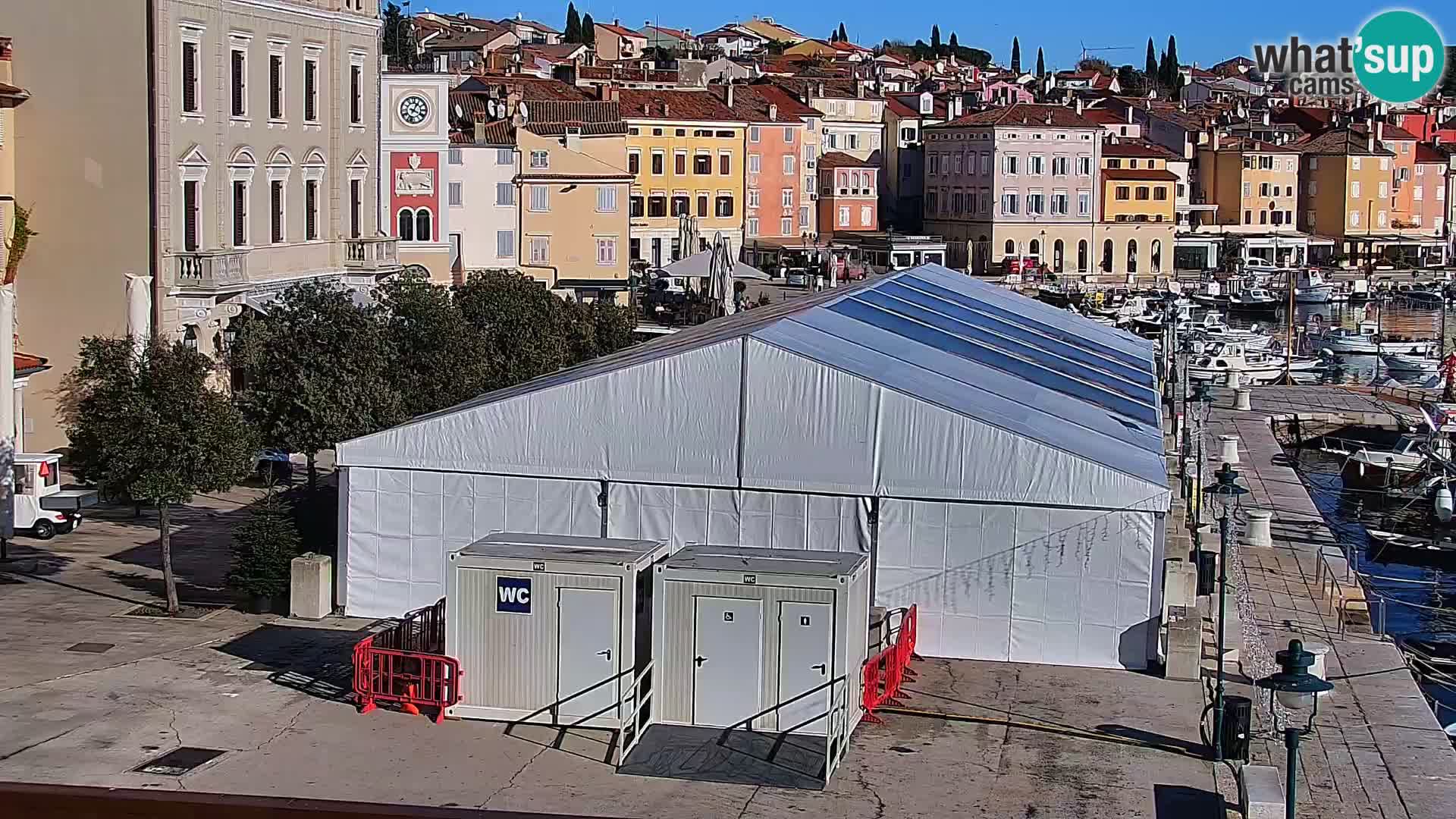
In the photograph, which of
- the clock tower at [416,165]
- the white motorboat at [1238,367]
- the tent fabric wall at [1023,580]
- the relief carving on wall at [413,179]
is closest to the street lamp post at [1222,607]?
the tent fabric wall at [1023,580]

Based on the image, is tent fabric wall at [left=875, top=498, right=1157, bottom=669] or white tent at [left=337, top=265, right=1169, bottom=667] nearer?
tent fabric wall at [left=875, top=498, right=1157, bottom=669]

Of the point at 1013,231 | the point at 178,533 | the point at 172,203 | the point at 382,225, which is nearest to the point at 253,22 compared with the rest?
the point at 172,203

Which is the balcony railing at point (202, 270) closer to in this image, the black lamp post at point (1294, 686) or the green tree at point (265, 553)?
the green tree at point (265, 553)

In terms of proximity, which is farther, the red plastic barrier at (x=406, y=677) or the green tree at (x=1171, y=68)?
the green tree at (x=1171, y=68)

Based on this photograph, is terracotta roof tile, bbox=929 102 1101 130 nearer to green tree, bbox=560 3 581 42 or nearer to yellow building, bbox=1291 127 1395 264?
yellow building, bbox=1291 127 1395 264

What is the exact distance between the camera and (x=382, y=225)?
44.3 meters

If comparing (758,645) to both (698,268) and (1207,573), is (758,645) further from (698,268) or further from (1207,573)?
(698,268)

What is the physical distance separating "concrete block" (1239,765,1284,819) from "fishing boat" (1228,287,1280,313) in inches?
2997

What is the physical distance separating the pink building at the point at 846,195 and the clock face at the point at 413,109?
55574 mm

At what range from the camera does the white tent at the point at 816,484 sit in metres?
17.5

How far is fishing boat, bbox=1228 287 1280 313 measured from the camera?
3406 inches

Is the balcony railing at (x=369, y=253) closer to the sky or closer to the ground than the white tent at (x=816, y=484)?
closer to the sky

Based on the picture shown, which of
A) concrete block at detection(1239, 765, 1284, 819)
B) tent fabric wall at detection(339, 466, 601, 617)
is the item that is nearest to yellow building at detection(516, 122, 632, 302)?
tent fabric wall at detection(339, 466, 601, 617)

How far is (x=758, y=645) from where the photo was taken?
1438cm
